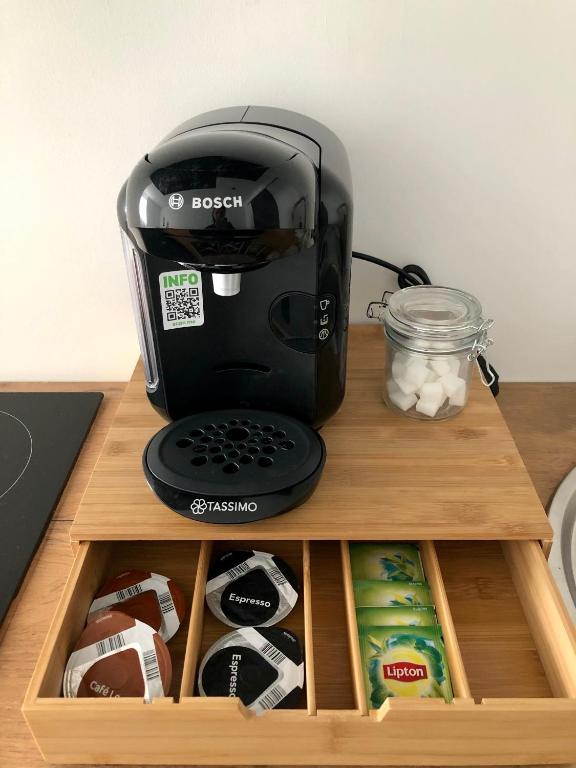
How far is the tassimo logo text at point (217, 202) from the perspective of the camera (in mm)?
503

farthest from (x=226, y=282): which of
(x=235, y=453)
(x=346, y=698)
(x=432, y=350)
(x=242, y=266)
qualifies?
(x=346, y=698)

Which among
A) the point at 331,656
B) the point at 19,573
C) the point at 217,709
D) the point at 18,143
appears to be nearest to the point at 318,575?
the point at 331,656

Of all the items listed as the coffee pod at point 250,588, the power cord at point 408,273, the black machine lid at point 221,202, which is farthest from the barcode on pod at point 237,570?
the power cord at point 408,273

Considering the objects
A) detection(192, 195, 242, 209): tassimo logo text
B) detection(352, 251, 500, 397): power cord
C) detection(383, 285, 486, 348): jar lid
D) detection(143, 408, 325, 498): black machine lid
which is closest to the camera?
detection(192, 195, 242, 209): tassimo logo text

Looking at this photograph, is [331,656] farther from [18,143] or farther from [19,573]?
[18,143]

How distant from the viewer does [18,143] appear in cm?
83

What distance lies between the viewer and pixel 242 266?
549 millimetres

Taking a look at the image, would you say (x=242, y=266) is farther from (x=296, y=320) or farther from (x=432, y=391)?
(x=432, y=391)

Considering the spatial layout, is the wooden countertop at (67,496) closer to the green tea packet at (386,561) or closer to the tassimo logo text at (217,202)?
the green tea packet at (386,561)

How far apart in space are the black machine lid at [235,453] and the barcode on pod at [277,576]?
12cm

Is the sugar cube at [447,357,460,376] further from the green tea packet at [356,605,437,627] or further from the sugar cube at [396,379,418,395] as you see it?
the green tea packet at [356,605,437,627]

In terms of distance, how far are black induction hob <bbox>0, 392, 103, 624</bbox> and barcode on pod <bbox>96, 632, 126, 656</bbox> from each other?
4.6 inches

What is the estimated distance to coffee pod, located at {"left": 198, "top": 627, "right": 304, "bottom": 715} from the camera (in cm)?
57

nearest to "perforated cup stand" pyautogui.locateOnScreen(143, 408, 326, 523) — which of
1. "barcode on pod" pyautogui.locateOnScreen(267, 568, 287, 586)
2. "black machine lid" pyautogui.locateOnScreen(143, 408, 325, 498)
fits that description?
"black machine lid" pyautogui.locateOnScreen(143, 408, 325, 498)
